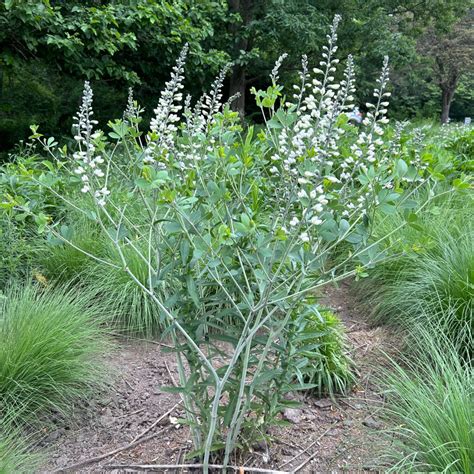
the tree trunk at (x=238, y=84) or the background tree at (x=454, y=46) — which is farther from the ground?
the background tree at (x=454, y=46)

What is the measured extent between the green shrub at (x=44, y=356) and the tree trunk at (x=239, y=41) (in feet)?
21.9

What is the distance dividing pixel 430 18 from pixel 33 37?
32.1 ft

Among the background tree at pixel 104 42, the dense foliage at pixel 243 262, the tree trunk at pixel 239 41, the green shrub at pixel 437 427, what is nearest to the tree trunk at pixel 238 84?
the tree trunk at pixel 239 41

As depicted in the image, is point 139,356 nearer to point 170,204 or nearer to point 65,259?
point 65,259

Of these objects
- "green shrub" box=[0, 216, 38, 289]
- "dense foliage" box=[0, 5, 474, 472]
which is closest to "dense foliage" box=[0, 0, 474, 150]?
"green shrub" box=[0, 216, 38, 289]

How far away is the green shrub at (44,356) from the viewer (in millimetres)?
2203

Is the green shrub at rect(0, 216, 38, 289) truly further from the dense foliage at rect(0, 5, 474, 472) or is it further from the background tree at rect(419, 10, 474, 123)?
the background tree at rect(419, 10, 474, 123)

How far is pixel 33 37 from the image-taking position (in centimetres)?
548

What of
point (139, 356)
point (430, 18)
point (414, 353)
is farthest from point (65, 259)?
point (430, 18)

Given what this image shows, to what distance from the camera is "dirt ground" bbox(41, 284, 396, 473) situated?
77.4 inches

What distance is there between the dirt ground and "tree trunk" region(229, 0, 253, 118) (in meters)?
6.70

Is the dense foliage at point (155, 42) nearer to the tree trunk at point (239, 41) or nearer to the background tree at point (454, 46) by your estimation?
the tree trunk at point (239, 41)

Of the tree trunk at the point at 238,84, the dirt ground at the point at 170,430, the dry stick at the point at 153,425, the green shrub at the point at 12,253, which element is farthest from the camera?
the tree trunk at the point at 238,84

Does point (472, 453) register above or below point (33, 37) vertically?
below
